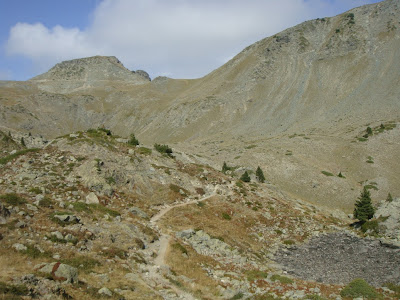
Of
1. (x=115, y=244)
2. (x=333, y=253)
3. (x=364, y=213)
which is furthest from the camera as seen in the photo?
(x=364, y=213)

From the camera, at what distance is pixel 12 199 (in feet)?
78.0

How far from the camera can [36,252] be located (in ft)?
58.1

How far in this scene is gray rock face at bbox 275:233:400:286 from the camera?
2608cm

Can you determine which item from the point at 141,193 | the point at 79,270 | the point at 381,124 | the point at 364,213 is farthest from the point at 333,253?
the point at 381,124

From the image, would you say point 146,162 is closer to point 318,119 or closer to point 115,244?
point 115,244

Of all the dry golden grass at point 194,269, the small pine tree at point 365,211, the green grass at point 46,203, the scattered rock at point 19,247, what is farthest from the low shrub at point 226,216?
the scattered rock at point 19,247

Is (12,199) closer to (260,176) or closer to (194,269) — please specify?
(194,269)

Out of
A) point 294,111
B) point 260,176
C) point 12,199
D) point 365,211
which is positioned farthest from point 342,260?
point 294,111

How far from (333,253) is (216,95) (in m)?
133

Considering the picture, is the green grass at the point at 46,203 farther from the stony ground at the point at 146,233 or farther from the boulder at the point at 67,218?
the boulder at the point at 67,218

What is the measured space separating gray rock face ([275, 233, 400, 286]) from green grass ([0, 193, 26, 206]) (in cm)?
2291

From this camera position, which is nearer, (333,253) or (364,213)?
(333,253)

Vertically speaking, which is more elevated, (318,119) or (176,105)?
(176,105)

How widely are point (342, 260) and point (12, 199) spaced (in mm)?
30571
